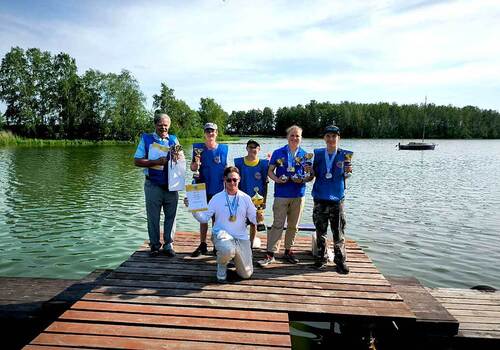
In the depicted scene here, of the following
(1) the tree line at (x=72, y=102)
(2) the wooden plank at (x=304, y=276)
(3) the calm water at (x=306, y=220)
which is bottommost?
(3) the calm water at (x=306, y=220)

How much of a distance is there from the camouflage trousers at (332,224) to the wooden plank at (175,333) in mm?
2346

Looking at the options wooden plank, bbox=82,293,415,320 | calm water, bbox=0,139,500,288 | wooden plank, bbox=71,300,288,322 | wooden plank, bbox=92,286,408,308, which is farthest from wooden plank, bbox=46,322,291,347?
calm water, bbox=0,139,500,288

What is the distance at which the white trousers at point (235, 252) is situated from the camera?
5473mm

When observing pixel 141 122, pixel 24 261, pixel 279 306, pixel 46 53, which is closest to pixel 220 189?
pixel 279 306

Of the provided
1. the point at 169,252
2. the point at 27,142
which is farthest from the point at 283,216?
the point at 27,142

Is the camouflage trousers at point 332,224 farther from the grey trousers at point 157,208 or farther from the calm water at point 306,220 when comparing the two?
the calm water at point 306,220

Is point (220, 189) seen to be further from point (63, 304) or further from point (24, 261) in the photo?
point (24, 261)

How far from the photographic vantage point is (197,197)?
6359 millimetres

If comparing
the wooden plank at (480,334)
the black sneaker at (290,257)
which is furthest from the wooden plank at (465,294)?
the black sneaker at (290,257)

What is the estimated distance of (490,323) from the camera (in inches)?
212

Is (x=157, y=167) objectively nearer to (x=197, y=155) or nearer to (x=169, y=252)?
(x=197, y=155)

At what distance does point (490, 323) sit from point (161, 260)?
5.05 metres

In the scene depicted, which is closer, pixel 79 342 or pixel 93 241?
pixel 79 342

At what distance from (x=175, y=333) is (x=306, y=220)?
36.5 ft
